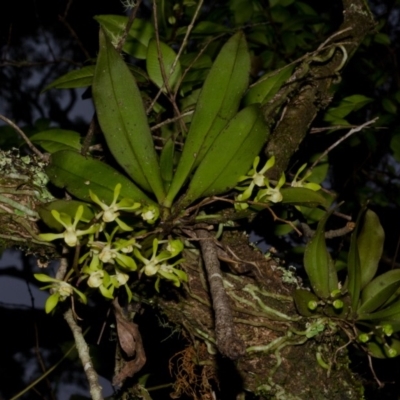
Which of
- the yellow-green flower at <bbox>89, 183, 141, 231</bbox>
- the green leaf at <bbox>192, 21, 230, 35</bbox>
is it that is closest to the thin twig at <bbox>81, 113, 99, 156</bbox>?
the yellow-green flower at <bbox>89, 183, 141, 231</bbox>

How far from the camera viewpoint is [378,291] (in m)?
1.09

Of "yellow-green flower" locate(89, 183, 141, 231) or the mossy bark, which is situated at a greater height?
"yellow-green flower" locate(89, 183, 141, 231)

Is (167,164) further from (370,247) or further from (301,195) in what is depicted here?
(370,247)

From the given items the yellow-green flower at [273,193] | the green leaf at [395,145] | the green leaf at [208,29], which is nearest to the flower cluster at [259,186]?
the yellow-green flower at [273,193]

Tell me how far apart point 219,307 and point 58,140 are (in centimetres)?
58

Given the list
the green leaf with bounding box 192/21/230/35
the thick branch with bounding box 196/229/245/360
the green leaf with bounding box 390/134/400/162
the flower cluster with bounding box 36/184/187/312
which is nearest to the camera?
the thick branch with bounding box 196/229/245/360

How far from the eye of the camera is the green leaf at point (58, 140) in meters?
1.22

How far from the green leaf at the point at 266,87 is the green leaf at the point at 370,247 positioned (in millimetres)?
292

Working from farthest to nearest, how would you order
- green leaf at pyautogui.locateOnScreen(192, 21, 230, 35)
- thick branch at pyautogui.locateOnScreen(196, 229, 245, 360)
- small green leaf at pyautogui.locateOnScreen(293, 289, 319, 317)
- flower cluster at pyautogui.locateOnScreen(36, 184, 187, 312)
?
green leaf at pyautogui.locateOnScreen(192, 21, 230, 35) → small green leaf at pyautogui.locateOnScreen(293, 289, 319, 317) → flower cluster at pyautogui.locateOnScreen(36, 184, 187, 312) → thick branch at pyautogui.locateOnScreen(196, 229, 245, 360)

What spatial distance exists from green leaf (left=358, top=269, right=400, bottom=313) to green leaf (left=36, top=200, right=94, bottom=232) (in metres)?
0.51

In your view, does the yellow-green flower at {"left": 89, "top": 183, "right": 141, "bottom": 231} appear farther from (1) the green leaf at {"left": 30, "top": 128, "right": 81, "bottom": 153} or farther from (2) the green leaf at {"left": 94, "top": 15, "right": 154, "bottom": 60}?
(2) the green leaf at {"left": 94, "top": 15, "right": 154, "bottom": 60}

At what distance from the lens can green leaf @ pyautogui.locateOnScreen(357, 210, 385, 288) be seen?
45.4 inches

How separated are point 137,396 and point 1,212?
19.2 inches

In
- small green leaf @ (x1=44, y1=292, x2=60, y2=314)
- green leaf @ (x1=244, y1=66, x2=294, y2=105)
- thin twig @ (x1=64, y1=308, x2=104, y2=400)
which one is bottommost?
thin twig @ (x1=64, y1=308, x2=104, y2=400)
